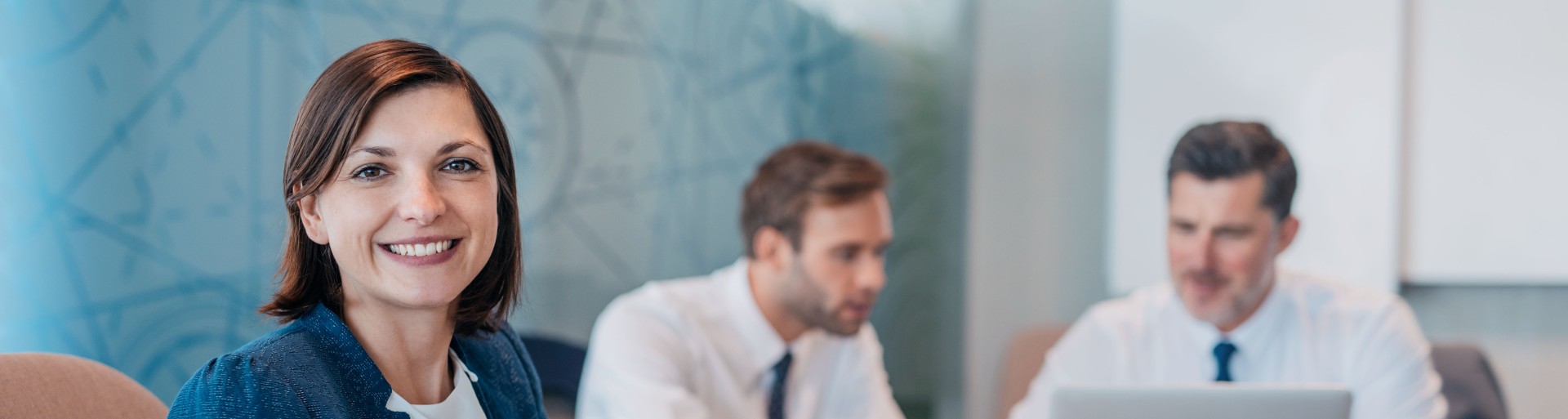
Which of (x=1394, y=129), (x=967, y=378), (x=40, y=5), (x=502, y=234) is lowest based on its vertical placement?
(x=967, y=378)

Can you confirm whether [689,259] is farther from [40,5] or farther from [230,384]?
[230,384]

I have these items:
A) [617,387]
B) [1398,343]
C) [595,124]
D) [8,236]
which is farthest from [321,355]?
[1398,343]

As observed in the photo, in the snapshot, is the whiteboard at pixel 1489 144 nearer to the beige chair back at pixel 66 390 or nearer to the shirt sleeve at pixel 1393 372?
the shirt sleeve at pixel 1393 372

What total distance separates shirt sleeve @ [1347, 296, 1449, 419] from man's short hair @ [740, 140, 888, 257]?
1.01m

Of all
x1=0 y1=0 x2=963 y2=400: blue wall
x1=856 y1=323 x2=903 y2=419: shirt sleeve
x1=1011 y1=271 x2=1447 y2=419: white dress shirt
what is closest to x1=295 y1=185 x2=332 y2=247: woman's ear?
x1=0 y1=0 x2=963 y2=400: blue wall

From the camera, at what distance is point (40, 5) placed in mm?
1603

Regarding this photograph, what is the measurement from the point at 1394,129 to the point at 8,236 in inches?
123

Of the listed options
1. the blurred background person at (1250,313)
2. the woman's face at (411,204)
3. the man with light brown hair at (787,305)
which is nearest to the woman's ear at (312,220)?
the woman's face at (411,204)

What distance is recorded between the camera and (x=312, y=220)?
997mm

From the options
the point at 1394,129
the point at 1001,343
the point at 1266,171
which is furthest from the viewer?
the point at 1001,343

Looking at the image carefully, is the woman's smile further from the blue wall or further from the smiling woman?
the blue wall

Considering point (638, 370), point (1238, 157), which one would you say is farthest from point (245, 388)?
point (1238, 157)

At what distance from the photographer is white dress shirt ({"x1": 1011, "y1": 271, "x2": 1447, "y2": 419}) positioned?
2.13m

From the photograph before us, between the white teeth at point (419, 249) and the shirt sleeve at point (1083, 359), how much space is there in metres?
1.54
